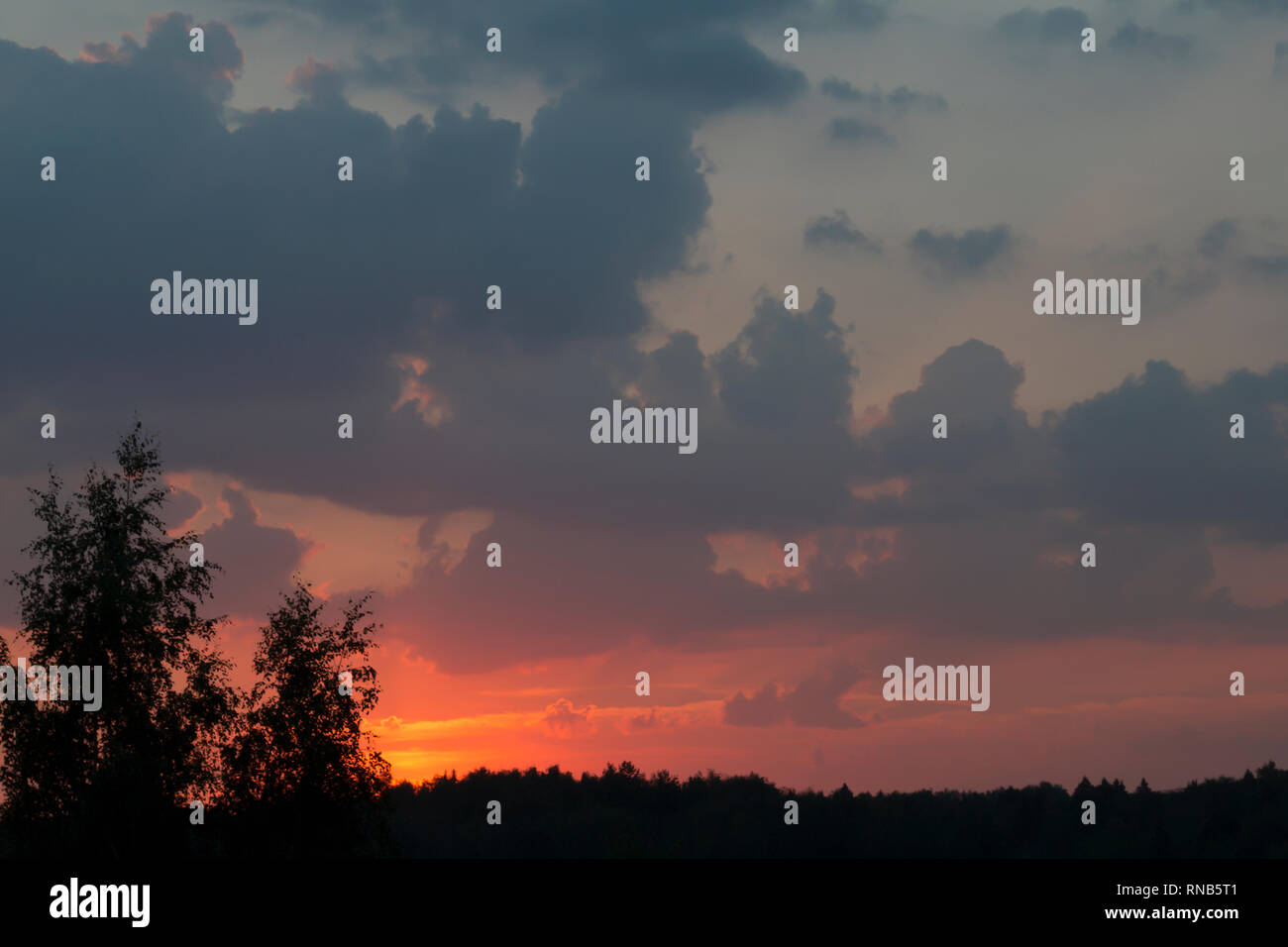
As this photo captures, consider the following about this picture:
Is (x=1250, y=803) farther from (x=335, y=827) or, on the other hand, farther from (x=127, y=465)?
(x=127, y=465)

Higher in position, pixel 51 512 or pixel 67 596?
pixel 51 512

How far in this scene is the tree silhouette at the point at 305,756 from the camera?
64.2m

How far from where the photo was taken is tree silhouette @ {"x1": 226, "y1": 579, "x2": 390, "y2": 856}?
64250 millimetres

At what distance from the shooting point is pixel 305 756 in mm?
65438

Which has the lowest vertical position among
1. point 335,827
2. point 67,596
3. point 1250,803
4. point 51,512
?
point 1250,803

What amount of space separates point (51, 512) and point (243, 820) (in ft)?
62.6
